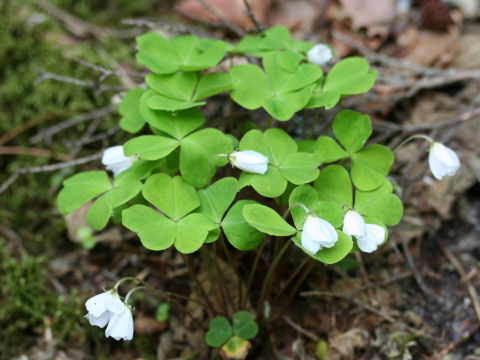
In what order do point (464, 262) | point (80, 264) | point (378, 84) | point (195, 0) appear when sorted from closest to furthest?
point (464, 262), point (80, 264), point (378, 84), point (195, 0)

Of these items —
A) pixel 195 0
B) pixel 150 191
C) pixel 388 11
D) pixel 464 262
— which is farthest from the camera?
pixel 195 0

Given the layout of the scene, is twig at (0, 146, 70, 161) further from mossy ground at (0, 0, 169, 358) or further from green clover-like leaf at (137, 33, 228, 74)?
green clover-like leaf at (137, 33, 228, 74)

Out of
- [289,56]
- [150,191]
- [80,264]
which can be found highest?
[289,56]

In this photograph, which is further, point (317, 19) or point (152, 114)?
point (317, 19)

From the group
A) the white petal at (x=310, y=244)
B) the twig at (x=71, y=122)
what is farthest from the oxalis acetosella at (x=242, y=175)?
the twig at (x=71, y=122)

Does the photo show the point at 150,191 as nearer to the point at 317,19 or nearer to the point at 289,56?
the point at 289,56

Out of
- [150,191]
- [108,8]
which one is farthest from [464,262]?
[108,8]
